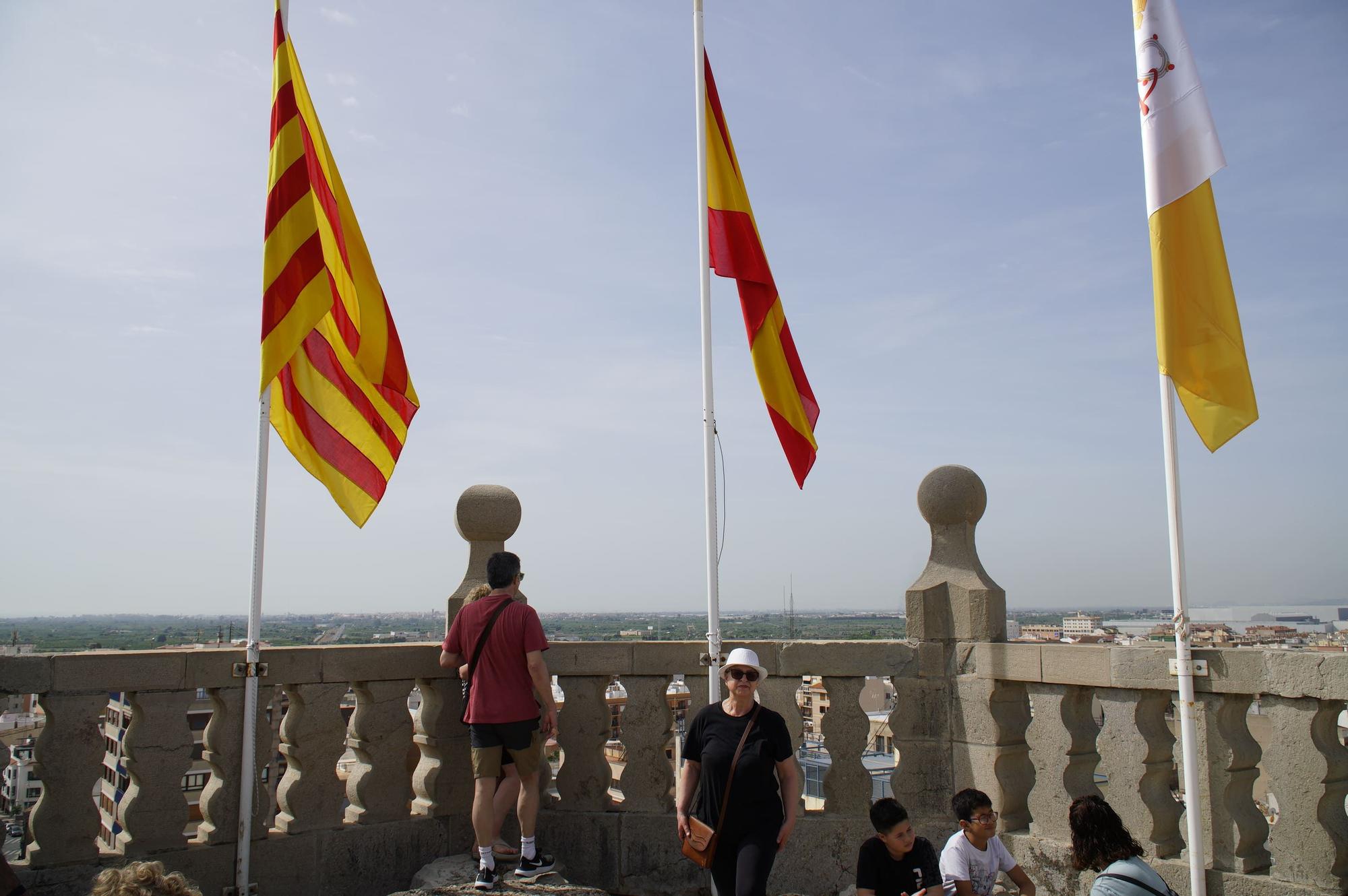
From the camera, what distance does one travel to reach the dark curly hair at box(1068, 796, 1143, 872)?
3811mm

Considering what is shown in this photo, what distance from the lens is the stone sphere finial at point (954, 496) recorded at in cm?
638

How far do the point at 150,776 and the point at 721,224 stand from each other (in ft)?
15.4

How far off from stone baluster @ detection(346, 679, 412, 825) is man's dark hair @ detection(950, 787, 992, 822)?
3.45 m

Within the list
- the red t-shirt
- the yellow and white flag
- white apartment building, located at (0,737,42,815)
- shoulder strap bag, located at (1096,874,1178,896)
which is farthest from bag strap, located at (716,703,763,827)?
white apartment building, located at (0,737,42,815)

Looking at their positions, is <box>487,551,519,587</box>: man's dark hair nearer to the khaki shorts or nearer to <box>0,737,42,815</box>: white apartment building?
the khaki shorts

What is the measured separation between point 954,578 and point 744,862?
267 centimetres

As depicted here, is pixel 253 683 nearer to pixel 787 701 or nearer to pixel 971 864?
pixel 787 701

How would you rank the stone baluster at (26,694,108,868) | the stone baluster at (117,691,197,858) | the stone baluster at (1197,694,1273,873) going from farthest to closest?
1. the stone baluster at (117,691,197,858)
2. the stone baluster at (26,694,108,868)
3. the stone baluster at (1197,694,1273,873)

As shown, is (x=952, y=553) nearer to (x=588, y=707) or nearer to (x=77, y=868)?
(x=588, y=707)

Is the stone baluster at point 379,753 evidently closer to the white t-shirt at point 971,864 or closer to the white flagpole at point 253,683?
the white flagpole at point 253,683

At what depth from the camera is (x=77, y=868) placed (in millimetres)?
5207

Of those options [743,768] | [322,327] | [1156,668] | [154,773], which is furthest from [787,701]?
[322,327]

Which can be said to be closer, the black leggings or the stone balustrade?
the black leggings

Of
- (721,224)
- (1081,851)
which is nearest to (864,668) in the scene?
(1081,851)
